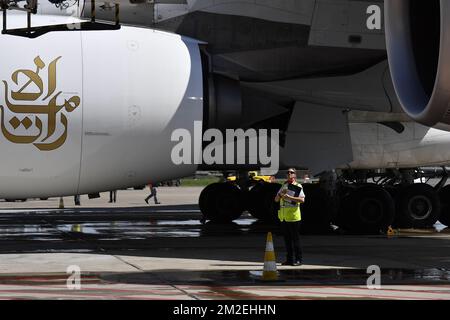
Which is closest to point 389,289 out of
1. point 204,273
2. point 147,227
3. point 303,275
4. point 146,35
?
point 303,275

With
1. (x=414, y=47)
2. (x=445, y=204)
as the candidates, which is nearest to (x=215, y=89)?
(x=414, y=47)

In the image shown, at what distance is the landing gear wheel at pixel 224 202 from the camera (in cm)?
2478

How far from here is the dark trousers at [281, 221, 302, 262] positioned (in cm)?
1444

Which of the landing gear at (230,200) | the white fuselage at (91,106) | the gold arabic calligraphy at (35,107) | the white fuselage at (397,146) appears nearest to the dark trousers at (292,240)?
the white fuselage at (91,106)

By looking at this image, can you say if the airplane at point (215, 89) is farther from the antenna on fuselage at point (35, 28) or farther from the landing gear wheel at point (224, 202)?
the landing gear wheel at point (224, 202)

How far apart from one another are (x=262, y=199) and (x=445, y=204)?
15.2ft

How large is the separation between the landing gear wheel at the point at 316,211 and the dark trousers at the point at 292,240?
5209 mm

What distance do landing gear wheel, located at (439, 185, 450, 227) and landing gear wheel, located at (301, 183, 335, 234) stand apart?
4499 millimetres

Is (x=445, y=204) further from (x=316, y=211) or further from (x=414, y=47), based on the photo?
(x=414, y=47)

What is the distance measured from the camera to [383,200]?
20125 millimetres

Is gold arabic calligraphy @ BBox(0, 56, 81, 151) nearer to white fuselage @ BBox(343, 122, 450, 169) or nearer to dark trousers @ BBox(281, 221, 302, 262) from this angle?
dark trousers @ BBox(281, 221, 302, 262)

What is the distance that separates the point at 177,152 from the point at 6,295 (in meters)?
6.11

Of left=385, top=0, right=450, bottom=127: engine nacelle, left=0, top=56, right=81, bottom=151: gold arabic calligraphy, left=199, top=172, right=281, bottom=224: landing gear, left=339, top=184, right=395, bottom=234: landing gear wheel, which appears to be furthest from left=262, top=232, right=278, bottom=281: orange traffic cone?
left=199, top=172, right=281, bottom=224: landing gear

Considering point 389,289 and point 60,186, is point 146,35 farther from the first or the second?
point 389,289
